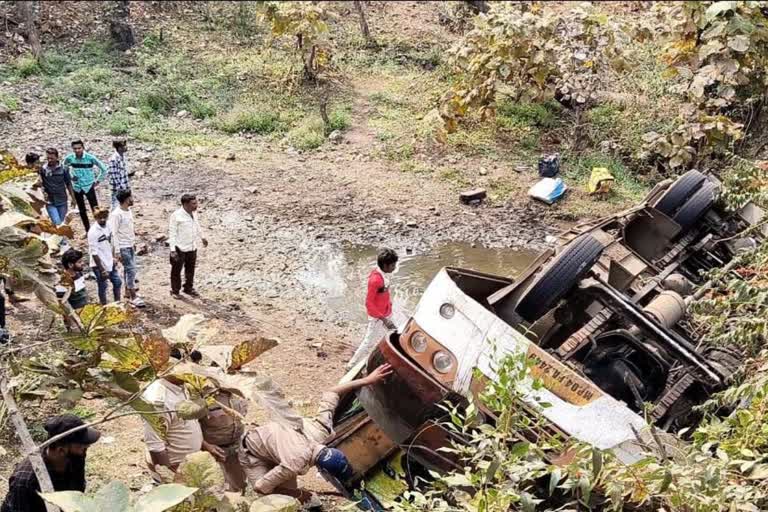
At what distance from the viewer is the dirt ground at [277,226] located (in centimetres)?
709

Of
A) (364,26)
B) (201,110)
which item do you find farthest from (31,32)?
(364,26)

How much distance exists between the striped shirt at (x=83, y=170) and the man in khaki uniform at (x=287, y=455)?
16.7 feet

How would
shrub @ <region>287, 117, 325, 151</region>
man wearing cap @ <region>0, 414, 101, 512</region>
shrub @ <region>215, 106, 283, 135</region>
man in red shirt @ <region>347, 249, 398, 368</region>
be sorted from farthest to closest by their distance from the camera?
shrub @ <region>215, 106, 283, 135</region> < shrub @ <region>287, 117, 325, 151</region> < man in red shirt @ <region>347, 249, 398, 368</region> < man wearing cap @ <region>0, 414, 101, 512</region>

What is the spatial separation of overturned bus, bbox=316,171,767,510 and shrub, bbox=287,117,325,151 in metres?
6.75

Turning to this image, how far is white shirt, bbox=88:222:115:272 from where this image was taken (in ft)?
22.7

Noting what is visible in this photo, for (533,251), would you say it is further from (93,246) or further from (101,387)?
(101,387)

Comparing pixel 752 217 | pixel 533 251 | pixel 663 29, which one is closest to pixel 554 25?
pixel 663 29

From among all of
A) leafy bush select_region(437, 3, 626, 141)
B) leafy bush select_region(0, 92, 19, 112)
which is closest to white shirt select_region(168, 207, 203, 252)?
leafy bush select_region(437, 3, 626, 141)

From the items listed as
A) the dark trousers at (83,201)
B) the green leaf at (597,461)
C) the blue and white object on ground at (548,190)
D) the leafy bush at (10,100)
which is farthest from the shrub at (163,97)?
the green leaf at (597,461)

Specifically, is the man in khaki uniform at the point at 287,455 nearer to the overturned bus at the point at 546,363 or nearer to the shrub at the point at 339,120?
the overturned bus at the point at 546,363

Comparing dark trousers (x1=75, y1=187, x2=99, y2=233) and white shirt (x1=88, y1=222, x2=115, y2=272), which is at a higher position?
white shirt (x1=88, y1=222, x2=115, y2=272)

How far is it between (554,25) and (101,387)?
9.26m

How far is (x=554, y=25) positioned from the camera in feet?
35.0

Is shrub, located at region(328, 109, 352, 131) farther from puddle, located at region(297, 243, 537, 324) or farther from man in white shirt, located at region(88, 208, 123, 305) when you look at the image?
man in white shirt, located at region(88, 208, 123, 305)
